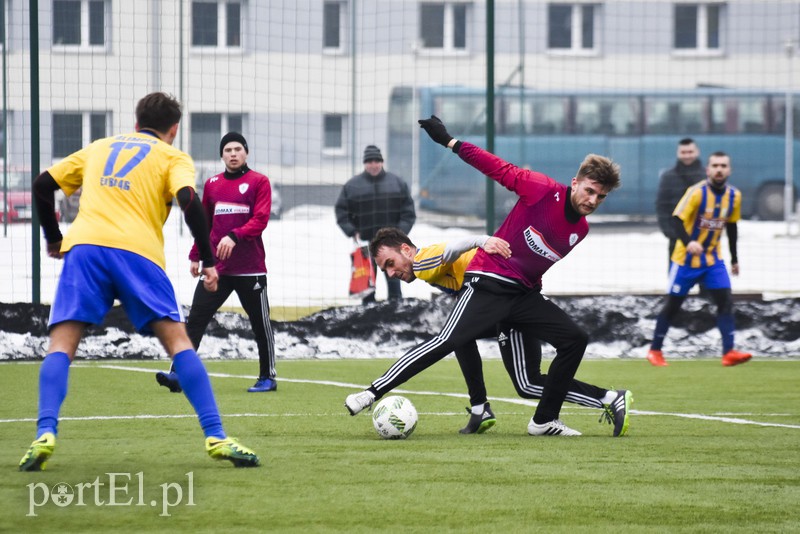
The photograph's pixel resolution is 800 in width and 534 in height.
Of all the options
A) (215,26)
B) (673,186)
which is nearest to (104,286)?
(215,26)

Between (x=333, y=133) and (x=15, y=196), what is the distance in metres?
3.92

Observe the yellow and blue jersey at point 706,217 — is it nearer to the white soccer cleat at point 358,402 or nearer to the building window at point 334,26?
the building window at point 334,26

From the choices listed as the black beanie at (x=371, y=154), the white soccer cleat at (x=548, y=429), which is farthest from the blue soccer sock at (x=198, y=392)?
the black beanie at (x=371, y=154)

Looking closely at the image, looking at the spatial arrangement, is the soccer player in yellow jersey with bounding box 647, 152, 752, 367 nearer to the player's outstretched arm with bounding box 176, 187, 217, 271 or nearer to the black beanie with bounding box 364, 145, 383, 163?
the black beanie with bounding box 364, 145, 383, 163

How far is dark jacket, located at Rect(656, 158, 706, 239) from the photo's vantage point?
43.1 ft

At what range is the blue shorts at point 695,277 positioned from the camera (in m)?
11.2

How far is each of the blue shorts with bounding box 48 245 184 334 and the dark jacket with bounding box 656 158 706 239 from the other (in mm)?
8508

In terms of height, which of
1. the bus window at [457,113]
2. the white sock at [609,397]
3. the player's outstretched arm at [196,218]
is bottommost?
the white sock at [609,397]

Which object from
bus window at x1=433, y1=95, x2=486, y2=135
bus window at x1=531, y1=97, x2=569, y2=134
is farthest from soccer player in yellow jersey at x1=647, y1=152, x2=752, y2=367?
bus window at x1=531, y1=97, x2=569, y2=134

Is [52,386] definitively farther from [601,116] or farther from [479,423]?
[601,116]

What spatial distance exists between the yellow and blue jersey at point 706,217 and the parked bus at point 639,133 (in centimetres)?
1273

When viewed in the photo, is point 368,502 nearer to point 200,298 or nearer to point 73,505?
point 73,505

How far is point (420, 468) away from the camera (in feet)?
18.4

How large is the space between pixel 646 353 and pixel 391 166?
9165 millimetres
